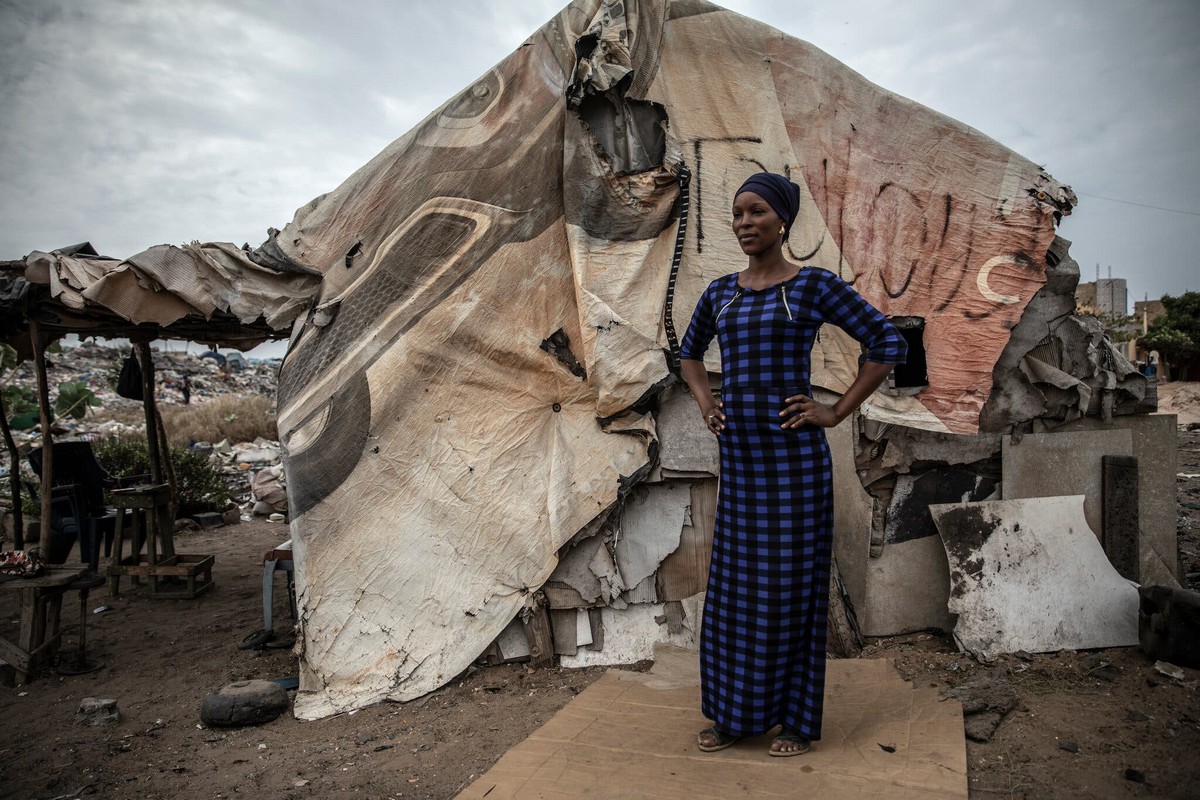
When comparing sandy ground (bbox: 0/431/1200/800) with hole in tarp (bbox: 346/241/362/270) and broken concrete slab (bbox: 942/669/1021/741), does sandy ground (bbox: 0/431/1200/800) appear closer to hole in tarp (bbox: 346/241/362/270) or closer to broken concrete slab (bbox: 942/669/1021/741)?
broken concrete slab (bbox: 942/669/1021/741)

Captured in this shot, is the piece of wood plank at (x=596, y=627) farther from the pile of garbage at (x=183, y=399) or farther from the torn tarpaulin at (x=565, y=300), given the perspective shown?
the pile of garbage at (x=183, y=399)

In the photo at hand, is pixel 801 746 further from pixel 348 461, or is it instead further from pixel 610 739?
pixel 348 461

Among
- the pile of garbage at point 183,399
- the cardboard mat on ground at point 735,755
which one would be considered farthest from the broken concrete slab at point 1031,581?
the pile of garbage at point 183,399

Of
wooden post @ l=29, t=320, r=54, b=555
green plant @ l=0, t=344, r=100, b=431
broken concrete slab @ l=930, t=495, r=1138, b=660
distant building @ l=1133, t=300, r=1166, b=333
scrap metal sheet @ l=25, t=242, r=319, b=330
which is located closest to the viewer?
broken concrete slab @ l=930, t=495, r=1138, b=660

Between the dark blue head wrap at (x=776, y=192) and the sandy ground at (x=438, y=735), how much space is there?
5.96ft

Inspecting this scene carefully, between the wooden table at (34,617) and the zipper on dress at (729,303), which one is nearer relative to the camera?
the zipper on dress at (729,303)

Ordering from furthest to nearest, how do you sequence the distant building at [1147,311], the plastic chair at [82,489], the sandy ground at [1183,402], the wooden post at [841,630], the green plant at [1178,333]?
the distant building at [1147,311] < the green plant at [1178,333] < the sandy ground at [1183,402] < the plastic chair at [82,489] < the wooden post at [841,630]

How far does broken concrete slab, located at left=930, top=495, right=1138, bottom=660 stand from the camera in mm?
2984

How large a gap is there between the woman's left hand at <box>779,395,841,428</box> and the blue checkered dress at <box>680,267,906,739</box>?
5cm

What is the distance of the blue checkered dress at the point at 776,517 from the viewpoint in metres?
2.21

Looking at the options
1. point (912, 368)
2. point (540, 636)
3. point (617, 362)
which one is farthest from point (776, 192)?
point (540, 636)

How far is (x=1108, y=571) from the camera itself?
305 cm

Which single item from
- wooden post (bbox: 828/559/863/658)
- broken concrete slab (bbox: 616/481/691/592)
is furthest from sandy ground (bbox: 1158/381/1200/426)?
broken concrete slab (bbox: 616/481/691/592)

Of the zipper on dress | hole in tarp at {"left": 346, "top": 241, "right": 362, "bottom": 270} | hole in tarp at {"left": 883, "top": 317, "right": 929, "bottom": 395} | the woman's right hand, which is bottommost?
the woman's right hand
